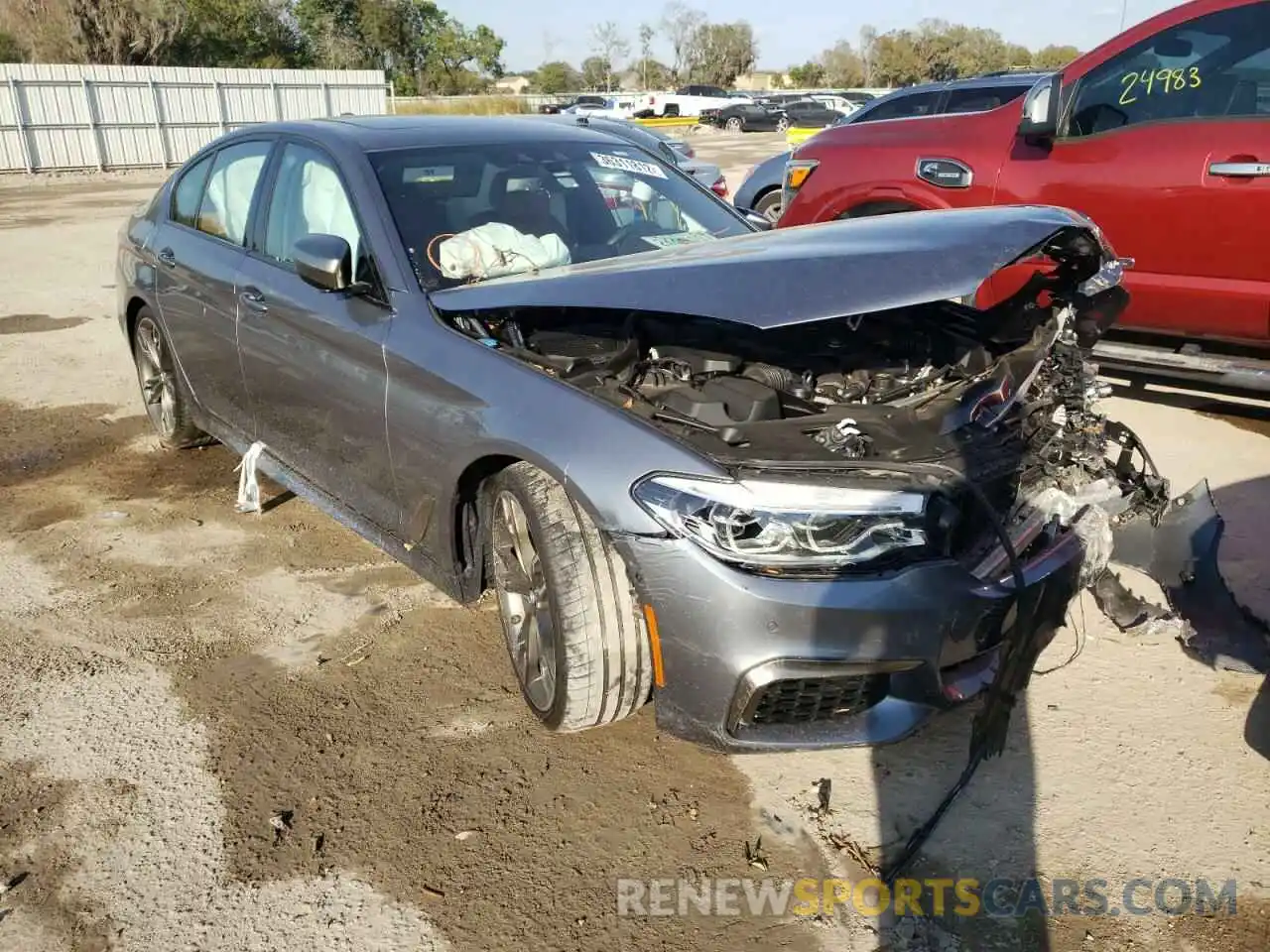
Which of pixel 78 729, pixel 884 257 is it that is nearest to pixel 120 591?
pixel 78 729

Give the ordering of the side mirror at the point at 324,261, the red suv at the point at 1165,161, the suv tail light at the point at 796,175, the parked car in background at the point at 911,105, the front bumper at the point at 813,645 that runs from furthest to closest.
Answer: the parked car in background at the point at 911,105
the suv tail light at the point at 796,175
the red suv at the point at 1165,161
the side mirror at the point at 324,261
the front bumper at the point at 813,645

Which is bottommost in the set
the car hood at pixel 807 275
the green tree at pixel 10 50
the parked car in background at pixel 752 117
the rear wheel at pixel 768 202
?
the parked car in background at pixel 752 117

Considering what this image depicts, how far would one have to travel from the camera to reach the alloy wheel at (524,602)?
9.41 ft

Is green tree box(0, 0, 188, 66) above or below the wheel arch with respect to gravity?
above

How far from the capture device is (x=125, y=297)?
5.32 m

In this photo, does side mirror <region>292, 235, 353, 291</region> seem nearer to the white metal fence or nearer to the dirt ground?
the dirt ground

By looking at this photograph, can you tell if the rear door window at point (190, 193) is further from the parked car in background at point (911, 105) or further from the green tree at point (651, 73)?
the green tree at point (651, 73)

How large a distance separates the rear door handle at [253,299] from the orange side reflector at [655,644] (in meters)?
2.21

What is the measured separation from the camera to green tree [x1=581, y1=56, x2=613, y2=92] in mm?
83812

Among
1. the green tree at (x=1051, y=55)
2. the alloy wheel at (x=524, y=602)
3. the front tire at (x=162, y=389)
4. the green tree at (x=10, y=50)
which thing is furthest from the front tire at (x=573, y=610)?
the green tree at (x=1051, y=55)

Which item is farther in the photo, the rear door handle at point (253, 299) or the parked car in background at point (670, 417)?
the rear door handle at point (253, 299)

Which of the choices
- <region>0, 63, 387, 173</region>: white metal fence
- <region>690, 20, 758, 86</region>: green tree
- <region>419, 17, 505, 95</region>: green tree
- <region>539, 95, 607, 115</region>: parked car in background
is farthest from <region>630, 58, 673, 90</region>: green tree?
<region>0, 63, 387, 173</region>: white metal fence

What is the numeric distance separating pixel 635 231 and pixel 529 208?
42cm

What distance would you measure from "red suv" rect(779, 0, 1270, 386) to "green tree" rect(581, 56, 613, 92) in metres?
82.6
